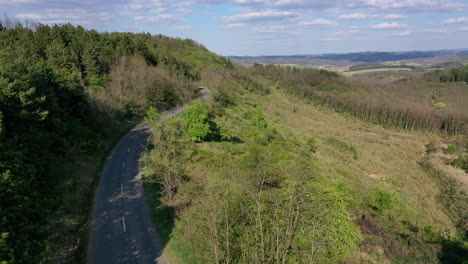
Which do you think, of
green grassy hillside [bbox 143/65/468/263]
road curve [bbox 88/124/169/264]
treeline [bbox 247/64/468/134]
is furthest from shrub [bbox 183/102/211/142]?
treeline [bbox 247/64/468/134]

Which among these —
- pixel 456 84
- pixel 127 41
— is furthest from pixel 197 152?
pixel 456 84

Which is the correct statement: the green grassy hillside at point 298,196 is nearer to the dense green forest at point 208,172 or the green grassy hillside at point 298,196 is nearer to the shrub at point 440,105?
the dense green forest at point 208,172

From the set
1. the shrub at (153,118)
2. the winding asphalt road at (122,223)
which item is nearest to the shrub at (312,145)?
the shrub at (153,118)

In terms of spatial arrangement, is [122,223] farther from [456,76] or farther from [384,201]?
[456,76]

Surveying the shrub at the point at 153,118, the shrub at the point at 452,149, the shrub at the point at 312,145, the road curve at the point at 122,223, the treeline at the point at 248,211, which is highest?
the shrub at the point at 153,118

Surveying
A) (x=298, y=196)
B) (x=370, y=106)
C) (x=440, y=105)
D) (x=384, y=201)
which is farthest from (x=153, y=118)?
(x=440, y=105)

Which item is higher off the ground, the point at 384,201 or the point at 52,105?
the point at 52,105

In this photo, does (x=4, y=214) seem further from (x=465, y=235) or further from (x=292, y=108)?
(x=292, y=108)
